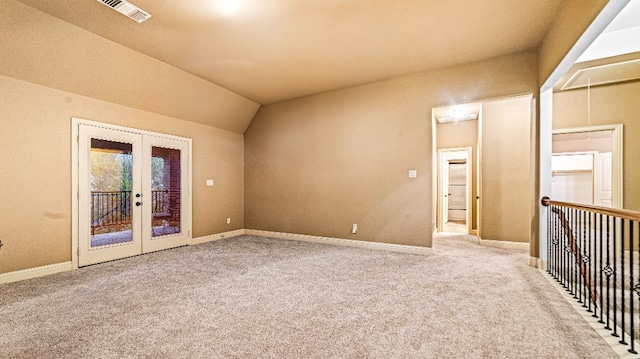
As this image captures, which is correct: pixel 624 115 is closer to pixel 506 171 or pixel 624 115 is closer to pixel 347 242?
pixel 506 171

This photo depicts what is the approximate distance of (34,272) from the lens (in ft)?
11.3

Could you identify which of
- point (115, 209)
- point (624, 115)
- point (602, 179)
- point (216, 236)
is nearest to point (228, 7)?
point (115, 209)

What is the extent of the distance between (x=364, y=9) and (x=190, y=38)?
2.24m

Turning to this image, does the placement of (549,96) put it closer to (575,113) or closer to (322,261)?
(575,113)

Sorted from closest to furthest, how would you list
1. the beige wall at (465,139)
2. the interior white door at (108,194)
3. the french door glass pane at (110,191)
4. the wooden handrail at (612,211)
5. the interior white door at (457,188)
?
the wooden handrail at (612,211), the interior white door at (108,194), the french door glass pane at (110,191), the beige wall at (465,139), the interior white door at (457,188)

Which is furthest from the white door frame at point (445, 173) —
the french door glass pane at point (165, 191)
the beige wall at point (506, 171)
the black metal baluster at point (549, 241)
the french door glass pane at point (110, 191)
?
the french door glass pane at point (110, 191)

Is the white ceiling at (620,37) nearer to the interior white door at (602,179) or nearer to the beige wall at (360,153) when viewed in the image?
the beige wall at (360,153)

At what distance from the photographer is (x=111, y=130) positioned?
14.1 feet

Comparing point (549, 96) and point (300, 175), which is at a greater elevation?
point (549, 96)

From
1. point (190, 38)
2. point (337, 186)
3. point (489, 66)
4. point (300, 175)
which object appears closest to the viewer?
point (190, 38)

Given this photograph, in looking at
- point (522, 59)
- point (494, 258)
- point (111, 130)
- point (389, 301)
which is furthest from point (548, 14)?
point (111, 130)

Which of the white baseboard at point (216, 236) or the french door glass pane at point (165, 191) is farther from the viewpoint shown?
the white baseboard at point (216, 236)

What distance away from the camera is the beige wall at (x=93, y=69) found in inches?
120

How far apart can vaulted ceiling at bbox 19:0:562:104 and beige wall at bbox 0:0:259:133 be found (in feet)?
0.59
